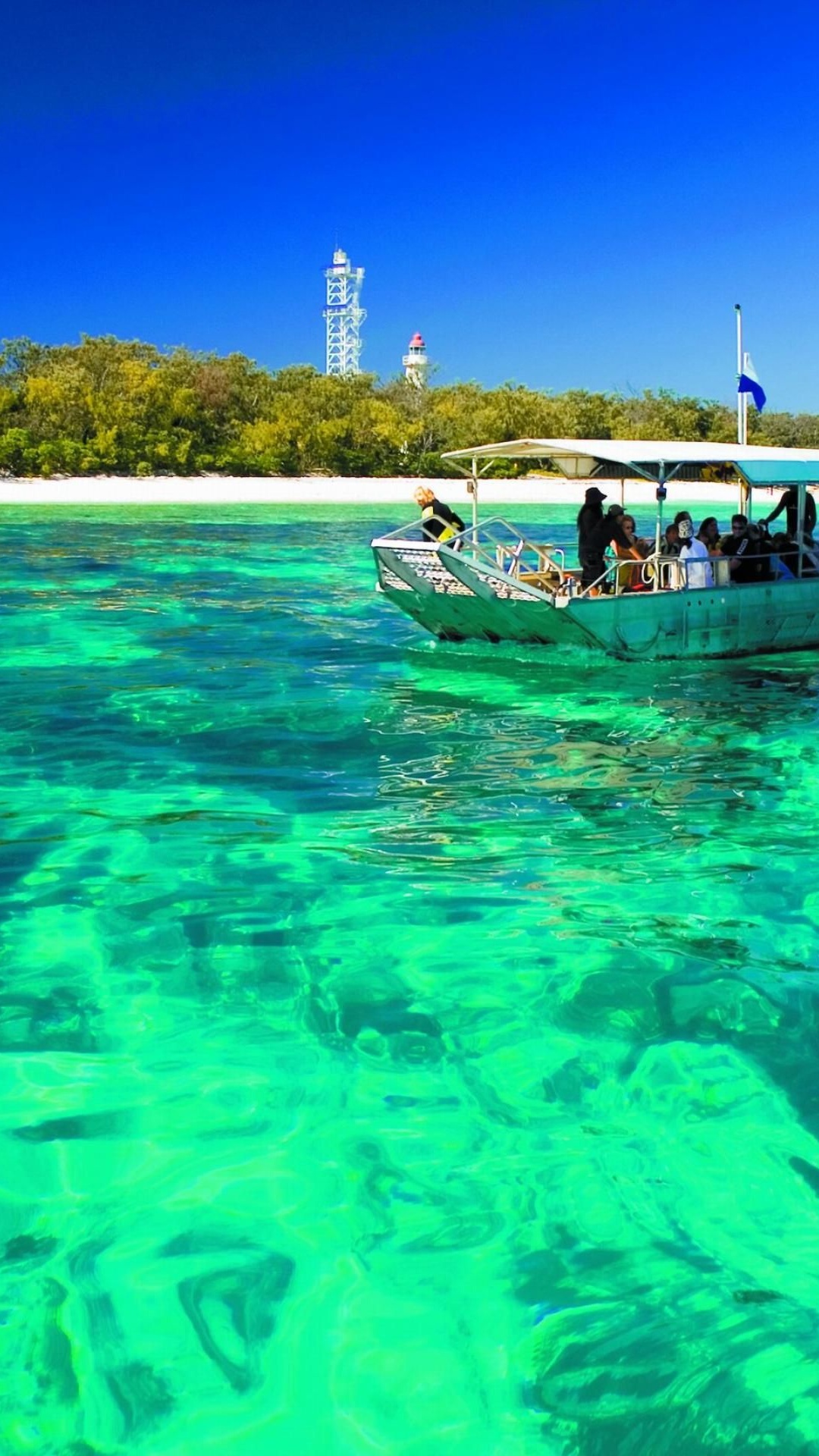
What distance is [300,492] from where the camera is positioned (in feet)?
202

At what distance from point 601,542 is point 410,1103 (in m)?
11.6

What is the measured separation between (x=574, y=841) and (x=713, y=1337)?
16.4 feet

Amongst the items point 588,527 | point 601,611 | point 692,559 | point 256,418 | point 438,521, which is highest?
point 256,418

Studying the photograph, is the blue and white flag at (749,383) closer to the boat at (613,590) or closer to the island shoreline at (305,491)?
the boat at (613,590)

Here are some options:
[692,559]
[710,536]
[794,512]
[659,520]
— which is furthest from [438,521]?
[794,512]

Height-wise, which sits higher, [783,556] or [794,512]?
[794,512]

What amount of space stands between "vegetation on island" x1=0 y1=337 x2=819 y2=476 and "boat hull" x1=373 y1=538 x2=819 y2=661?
45.0 metres

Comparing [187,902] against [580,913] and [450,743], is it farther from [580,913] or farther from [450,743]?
[450,743]

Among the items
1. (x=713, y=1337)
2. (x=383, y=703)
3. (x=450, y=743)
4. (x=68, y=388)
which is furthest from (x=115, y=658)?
(x=68, y=388)

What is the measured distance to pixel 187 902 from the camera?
802cm

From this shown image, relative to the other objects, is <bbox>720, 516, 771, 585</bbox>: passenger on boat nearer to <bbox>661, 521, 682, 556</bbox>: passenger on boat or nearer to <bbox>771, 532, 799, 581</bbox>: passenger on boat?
<bbox>771, 532, 799, 581</bbox>: passenger on boat

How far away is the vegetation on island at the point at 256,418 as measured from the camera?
6169 cm

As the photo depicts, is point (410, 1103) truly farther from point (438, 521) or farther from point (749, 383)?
point (749, 383)

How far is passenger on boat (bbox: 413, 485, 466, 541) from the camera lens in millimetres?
16797
